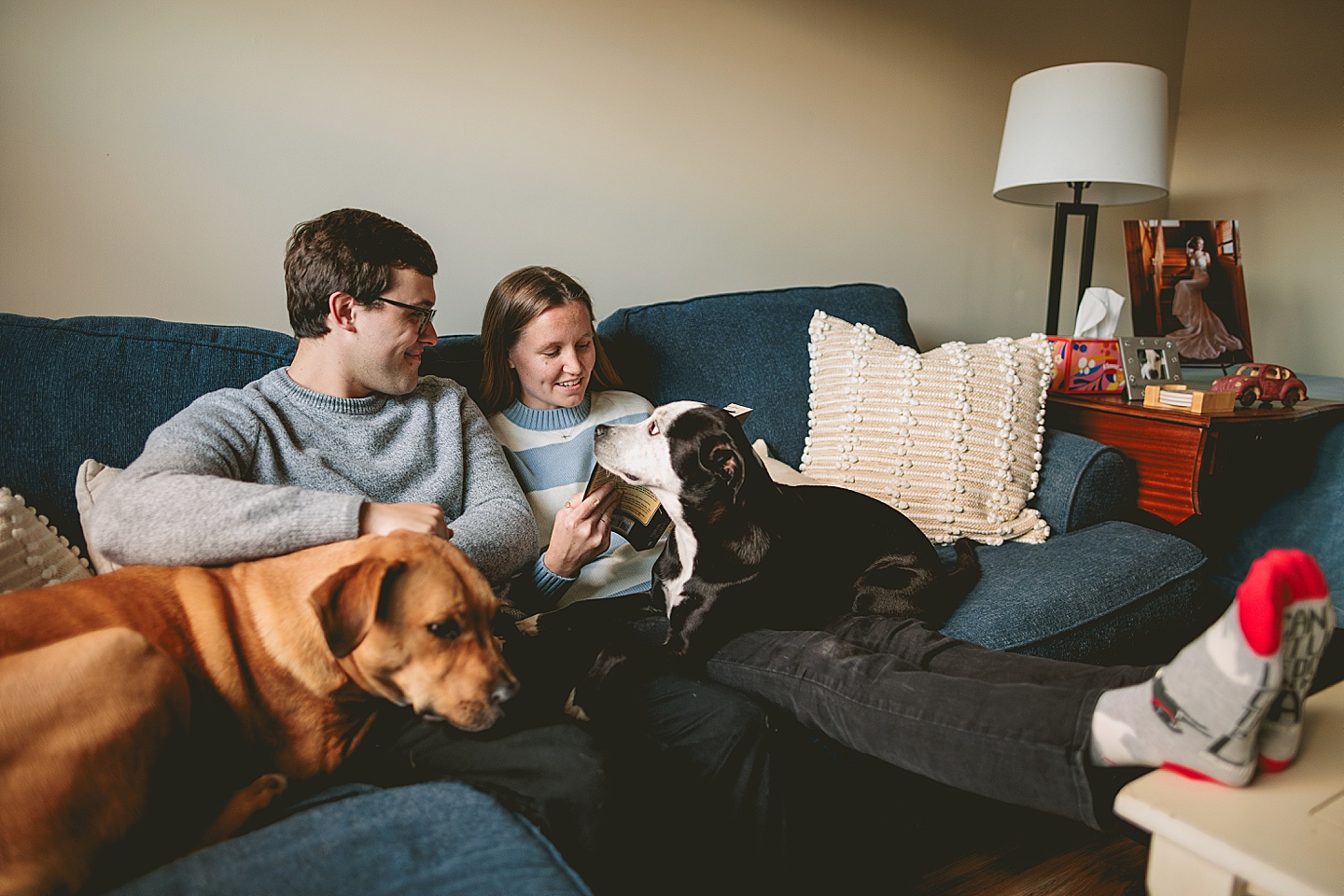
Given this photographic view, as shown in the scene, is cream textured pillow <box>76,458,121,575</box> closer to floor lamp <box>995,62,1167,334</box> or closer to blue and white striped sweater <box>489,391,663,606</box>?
blue and white striped sweater <box>489,391,663,606</box>

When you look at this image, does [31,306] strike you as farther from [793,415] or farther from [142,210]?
[793,415]

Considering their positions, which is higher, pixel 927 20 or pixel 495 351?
pixel 927 20

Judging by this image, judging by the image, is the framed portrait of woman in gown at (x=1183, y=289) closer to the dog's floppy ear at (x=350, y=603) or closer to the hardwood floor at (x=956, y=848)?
the hardwood floor at (x=956, y=848)

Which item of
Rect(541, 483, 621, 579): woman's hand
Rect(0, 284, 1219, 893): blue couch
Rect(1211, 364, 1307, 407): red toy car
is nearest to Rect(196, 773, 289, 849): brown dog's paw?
Rect(0, 284, 1219, 893): blue couch

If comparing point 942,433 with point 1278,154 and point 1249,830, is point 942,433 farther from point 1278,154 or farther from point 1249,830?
point 1278,154

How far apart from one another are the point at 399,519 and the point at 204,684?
1.10 ft

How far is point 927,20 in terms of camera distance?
3057mm

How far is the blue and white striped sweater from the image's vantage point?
1.72m

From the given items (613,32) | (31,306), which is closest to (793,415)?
(613,32)

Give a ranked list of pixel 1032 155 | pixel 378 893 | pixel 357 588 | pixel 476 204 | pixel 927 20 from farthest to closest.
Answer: pixel 927 20 < pixel 1032 155 < pixel 476 204 < pixel 357 588 < pixel 378 893

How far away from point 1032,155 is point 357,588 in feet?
8.57

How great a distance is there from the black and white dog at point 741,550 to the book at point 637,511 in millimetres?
26

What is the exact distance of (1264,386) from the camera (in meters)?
2.46

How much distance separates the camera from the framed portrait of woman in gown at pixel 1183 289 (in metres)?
3.00
